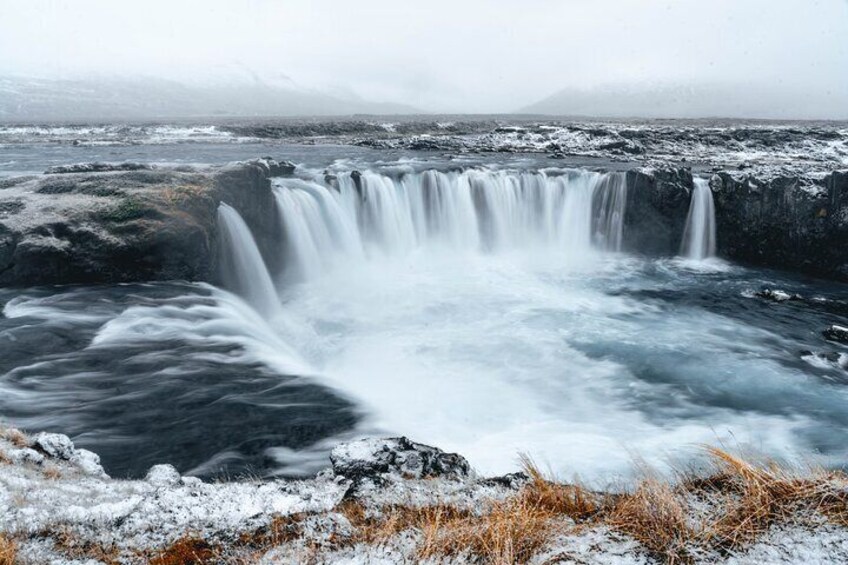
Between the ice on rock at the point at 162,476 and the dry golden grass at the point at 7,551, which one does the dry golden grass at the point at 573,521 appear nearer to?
the dry golden grass at the point at 7,551

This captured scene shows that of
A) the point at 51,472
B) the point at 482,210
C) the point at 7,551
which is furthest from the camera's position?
the point at 482,210

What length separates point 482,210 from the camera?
896 inches

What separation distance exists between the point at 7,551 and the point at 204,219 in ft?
35.4

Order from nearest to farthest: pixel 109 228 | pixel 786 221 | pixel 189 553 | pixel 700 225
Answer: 1. pixel 189 553
2. pixel 109 228
3. pixel 786 221
4. pixel 700 225

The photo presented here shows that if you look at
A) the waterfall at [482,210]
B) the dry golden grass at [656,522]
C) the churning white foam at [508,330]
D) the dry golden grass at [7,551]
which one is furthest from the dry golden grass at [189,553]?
the waterfall at [482,210]

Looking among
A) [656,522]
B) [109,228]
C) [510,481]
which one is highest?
[109,228]

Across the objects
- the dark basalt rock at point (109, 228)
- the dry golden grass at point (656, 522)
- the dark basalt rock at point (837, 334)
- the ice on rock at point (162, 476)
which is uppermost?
the dark basalt rock at point (109, 228)

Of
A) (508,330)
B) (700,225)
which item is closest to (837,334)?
(508,330)

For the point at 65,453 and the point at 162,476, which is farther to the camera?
the point at 65,453

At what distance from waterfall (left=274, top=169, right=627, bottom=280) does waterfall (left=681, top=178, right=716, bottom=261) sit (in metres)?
2.65

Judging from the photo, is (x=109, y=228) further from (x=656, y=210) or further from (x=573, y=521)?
(x=656, y=210)

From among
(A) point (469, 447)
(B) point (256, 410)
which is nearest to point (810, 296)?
(A) point (469, 447)

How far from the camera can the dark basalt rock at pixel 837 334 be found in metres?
13.3

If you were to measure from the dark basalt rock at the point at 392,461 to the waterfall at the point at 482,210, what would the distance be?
14.8 metres
